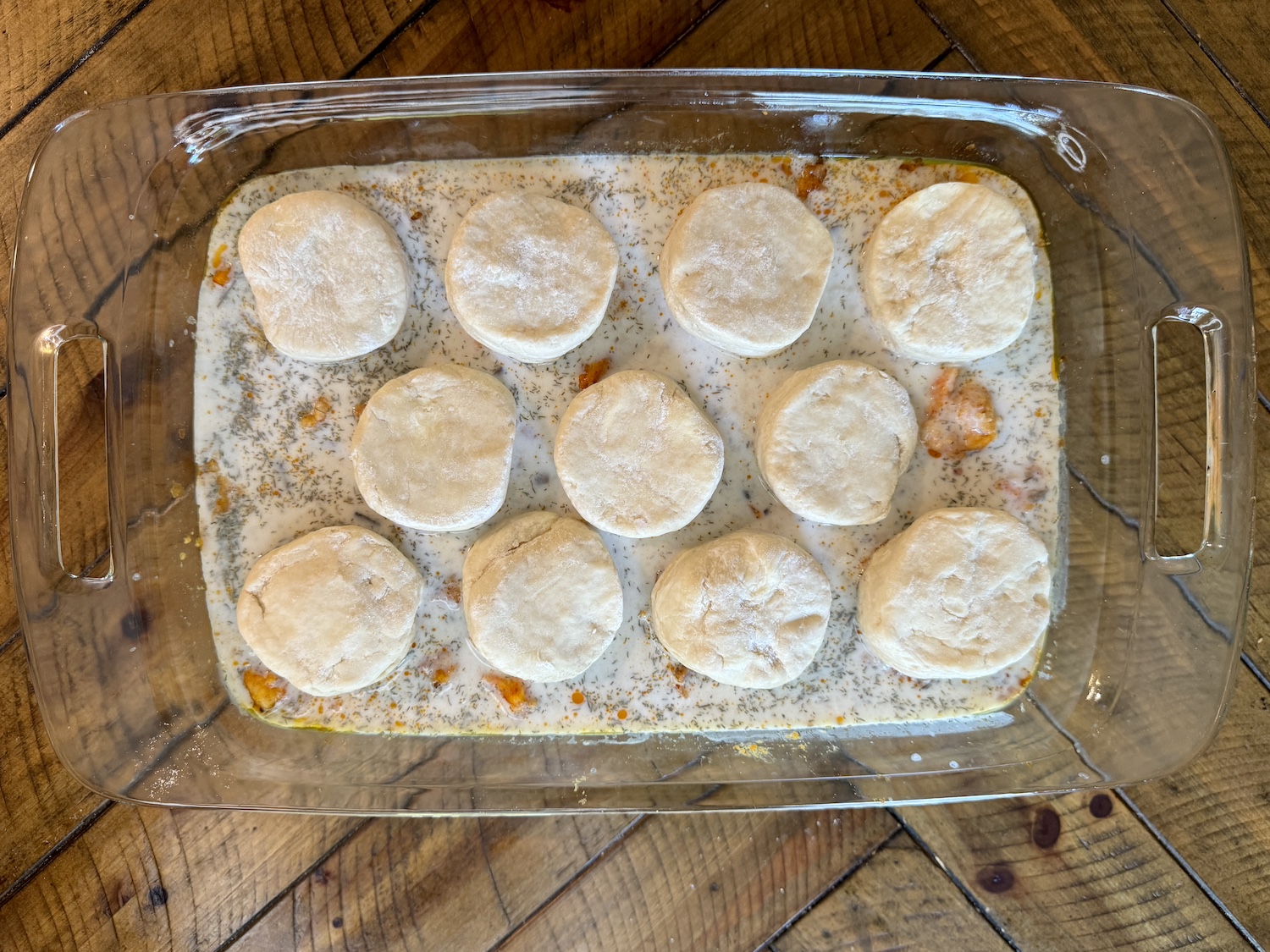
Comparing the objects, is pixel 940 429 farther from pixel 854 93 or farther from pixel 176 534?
pixel 176 534

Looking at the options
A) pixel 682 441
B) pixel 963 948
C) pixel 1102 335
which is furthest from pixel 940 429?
pixel 963 948

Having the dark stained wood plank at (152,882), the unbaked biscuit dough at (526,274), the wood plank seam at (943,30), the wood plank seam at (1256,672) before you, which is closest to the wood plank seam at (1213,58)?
the wood plank seam at (943,30)

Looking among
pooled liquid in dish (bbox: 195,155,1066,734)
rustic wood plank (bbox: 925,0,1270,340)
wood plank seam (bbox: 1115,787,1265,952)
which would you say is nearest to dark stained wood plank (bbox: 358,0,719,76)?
pooled liquid in dish (bbox: 195,155,1066,734)

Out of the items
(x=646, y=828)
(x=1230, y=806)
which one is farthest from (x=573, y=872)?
(x=1230, y=806)

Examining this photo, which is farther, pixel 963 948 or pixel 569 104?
pixel 963 948

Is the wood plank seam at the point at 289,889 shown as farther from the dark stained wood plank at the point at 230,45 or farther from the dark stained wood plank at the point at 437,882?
the dark stained wood plank at the point at 230,45
